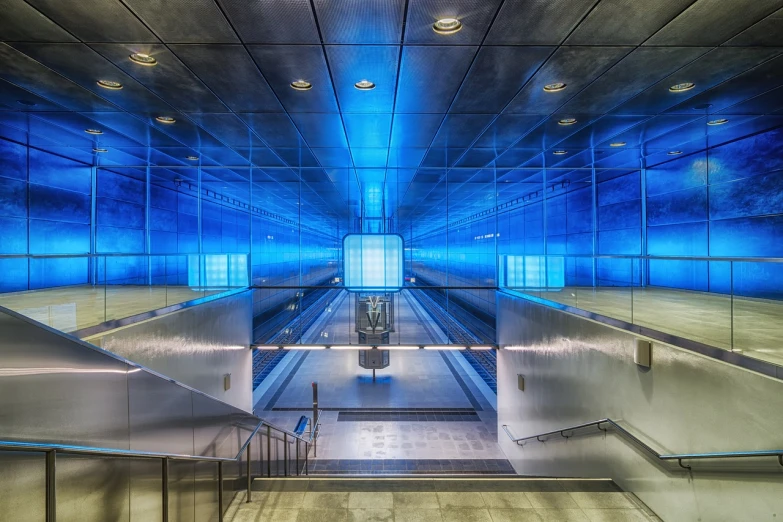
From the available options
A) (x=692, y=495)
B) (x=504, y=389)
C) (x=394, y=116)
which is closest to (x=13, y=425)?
(x=692, y=495)

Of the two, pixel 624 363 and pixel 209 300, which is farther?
pixel 209 300

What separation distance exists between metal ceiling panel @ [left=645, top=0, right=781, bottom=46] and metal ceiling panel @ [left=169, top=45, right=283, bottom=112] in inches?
195

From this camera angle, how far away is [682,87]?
21.4 feet

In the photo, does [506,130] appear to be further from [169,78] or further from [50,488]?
[50,488]

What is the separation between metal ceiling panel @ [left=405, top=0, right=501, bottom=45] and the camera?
420 cm

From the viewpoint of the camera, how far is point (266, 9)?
428 centimetres

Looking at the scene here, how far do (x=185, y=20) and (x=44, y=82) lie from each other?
11.6ft

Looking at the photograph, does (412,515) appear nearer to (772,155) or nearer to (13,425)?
(13,425)

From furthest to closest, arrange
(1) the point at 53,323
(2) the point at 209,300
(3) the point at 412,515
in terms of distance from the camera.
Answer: (2) the point at 209,300 < (1) the point at 53,323 < (3) the point at 412,515

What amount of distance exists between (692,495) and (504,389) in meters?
8.00

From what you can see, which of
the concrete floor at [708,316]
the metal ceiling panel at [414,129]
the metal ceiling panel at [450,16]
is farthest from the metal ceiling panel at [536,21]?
the concrete floor at [708,316]

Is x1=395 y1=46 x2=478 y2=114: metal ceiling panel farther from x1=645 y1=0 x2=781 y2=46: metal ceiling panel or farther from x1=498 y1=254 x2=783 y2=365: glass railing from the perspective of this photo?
x1=498 y1=254 x2=783 y2=365: glass railing

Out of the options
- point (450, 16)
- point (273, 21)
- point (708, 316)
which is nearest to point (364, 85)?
point (273, 21)

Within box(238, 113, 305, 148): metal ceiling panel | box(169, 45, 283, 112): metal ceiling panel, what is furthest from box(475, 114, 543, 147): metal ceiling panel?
box(169, 45, 283, 112): metal ceiling panel
